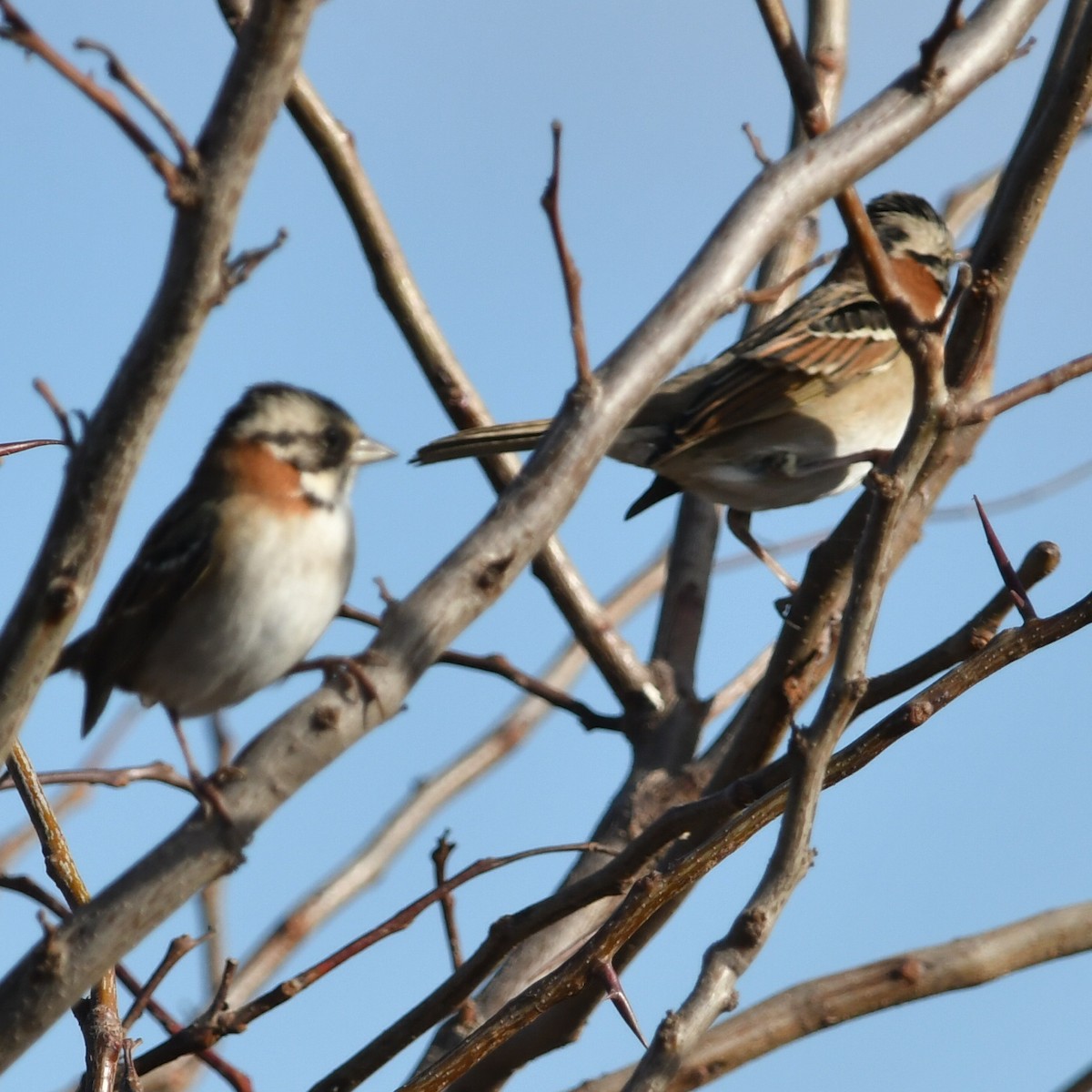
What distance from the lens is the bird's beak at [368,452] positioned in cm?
421

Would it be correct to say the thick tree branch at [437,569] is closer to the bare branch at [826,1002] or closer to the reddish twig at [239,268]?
the reddish twig at [239,268]

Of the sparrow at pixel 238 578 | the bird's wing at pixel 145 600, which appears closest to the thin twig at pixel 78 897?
the sparrow at pixel 238 578

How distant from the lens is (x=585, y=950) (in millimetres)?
2668

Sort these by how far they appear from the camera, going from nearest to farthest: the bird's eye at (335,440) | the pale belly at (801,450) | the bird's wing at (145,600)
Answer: the bird's wing at (145,600) < the bird's eye at (335,440) < the pale belly at (801,450)

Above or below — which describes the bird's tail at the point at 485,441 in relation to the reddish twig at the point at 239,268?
above

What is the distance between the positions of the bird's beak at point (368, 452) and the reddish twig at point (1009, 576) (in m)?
1.85

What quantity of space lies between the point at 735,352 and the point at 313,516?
118 inches

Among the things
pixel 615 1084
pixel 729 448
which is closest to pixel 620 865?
pixel 615 1084

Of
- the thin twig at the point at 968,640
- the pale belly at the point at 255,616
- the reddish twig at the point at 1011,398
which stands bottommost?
the thin twig at the point at 968,640

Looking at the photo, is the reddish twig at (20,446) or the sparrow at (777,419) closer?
the reddish twig at (20,446)

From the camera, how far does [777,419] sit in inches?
247

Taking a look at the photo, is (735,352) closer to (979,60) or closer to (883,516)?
(979,60)

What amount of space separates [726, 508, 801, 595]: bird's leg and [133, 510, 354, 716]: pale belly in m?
2.65

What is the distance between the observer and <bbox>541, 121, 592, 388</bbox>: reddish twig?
8.78 ft
